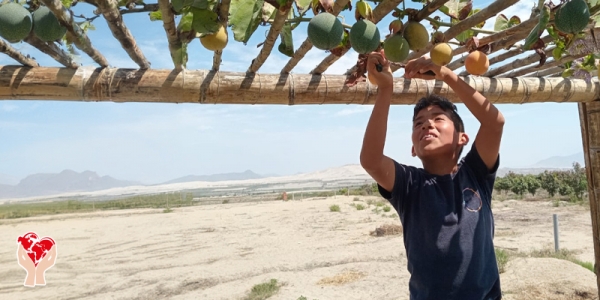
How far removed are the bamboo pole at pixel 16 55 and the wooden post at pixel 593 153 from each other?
3.14 meters

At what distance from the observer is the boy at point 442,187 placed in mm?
1200

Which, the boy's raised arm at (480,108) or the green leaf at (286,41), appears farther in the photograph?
the green leaf at (286,41)

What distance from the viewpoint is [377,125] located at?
3.92ft

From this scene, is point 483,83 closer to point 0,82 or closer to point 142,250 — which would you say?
point 0,82

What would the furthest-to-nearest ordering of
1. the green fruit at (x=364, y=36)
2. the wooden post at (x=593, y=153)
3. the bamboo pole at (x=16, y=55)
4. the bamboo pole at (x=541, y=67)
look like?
the wooden post at (x=593, y=153)
the bamboo pole at (x=541, y=67)
the bamboo pole at (x=16, y=55)
the green fruit at (x=364, y=36)

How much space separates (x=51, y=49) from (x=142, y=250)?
991 centimetres

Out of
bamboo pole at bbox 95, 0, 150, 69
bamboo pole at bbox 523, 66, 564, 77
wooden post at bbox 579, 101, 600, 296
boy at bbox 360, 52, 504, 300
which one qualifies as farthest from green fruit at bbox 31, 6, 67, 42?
wooden post at bbox 579, 101, 600, 296

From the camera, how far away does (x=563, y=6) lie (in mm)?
1051

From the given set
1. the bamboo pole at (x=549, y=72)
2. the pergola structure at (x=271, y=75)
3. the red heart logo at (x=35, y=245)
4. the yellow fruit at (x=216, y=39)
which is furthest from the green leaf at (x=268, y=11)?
the red heart logo at (x=35, y=245)

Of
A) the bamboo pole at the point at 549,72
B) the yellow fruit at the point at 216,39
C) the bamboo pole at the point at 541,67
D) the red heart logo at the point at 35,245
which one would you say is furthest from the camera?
the red heart logo at the point at 35,245

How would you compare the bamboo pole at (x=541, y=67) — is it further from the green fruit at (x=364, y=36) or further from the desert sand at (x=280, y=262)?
the desert sand at (x=280, y=262)

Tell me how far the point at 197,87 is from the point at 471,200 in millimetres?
1133

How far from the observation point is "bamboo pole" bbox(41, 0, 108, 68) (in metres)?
1.11

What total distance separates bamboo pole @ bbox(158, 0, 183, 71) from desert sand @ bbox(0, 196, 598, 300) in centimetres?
435
